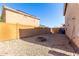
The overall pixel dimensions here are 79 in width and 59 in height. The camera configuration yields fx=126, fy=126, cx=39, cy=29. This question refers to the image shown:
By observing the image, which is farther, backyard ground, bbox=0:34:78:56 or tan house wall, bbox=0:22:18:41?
tan house wall, bbox=0:22:18:41

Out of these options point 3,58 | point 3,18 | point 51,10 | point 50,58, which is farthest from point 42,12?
point 3,18

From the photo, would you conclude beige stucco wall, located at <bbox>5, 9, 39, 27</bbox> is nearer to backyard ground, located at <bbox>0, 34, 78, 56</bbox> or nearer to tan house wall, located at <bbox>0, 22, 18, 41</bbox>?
tan house wall, located at <bbox>0, 22, 18, 41</bbox>

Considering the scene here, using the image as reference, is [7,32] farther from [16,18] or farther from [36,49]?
[36,49]

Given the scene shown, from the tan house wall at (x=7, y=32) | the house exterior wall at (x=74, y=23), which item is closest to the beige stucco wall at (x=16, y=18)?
the tan house wall at (x=7, y=32)

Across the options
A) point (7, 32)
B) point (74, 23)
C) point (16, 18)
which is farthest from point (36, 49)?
point (16, 18)

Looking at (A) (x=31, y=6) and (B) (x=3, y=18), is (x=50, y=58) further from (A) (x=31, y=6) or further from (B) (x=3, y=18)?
(B) (x=3, y=18)

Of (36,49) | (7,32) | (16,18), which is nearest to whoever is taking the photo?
(36,49)

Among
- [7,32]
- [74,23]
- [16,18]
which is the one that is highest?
[16,18]

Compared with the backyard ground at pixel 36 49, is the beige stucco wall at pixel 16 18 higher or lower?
higher

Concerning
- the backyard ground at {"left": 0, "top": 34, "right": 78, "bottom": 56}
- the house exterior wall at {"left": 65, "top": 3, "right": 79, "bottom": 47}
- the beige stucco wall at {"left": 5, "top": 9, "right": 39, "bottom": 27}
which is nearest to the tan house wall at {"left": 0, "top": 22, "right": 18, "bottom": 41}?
the beige stucco wall at {"left": 5, "top": 9, "right": 39, "bottom": 27}

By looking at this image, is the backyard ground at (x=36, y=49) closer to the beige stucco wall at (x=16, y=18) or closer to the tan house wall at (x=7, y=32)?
the tan house wall at (x=7, y=32)

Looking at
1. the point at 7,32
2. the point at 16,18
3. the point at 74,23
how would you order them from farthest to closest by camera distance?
the point at 16,18 < the point at 7,32 < the point at 74,23

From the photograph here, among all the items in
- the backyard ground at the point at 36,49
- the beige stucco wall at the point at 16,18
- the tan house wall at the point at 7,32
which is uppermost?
the beige stucco wall at the point at 16,18

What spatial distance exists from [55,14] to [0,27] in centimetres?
274
